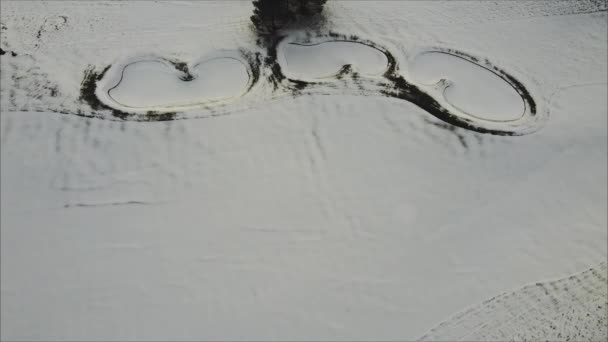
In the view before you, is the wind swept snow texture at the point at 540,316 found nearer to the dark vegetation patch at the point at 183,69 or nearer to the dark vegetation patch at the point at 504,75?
the dark vegetation patch at the point at 504,75

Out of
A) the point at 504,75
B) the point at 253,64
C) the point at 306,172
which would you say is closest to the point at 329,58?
the point at 253,64

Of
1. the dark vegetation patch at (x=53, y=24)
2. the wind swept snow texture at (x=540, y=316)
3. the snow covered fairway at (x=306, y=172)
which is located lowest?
the wind swept snow texture at (x=540, y=316)

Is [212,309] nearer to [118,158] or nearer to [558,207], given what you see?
[118,158]

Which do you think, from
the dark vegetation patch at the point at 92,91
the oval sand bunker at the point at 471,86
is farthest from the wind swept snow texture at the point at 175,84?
the oval sand bunker at the point at 471,86

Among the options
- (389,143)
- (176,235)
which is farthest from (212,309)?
(389,143)

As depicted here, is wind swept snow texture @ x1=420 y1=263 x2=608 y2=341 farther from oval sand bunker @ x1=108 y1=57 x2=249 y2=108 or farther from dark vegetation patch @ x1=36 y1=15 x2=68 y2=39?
dark vegetation patch @ x1=36 y1=15 x2=68 y2=39

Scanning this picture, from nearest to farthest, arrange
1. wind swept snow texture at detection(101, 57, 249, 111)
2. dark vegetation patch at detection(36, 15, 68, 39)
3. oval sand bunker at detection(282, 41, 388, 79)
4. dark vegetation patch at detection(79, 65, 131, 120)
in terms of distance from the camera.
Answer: dark vegetation patch at detection(79, 65, 131, 120)
wind swept snow texture at detection(101, 57, 249, 111)
oval sand bunker at detection(282, 41, 388, 79)
dark vegetation patch at detection(36, 15, 68, 39)

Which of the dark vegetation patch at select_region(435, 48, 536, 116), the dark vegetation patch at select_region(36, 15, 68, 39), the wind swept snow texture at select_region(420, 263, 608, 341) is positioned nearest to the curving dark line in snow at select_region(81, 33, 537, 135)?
the dark vegetation patch at select_region(435, 48, 536, 116)
